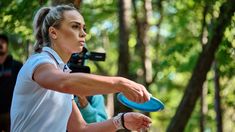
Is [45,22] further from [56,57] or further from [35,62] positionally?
[35,62]

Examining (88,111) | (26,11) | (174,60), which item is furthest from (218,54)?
(88,111)

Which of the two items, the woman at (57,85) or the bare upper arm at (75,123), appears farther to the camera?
the bare upper arm at (75,123)

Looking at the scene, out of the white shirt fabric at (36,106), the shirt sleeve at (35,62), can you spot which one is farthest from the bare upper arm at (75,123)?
the shirt sleeve at (35,62)

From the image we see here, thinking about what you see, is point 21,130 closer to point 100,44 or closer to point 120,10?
point 120,10

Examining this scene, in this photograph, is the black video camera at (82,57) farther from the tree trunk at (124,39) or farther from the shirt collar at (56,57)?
the tree trunk at (124,39)

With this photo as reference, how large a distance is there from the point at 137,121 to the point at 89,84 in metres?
0.94

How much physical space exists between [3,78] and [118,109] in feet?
6.99

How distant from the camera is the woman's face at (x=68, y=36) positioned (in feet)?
12.5

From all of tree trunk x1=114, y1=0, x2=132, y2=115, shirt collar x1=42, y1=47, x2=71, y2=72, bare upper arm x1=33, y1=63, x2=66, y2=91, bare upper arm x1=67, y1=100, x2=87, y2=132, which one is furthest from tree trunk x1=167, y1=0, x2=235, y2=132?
bare upper arm x1=33, y1=63, x2=66, y2=91

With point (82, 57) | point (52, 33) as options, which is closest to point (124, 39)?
point (82, 57)

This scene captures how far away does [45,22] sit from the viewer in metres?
3.94

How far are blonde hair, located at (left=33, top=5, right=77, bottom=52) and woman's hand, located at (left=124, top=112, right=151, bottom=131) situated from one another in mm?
710

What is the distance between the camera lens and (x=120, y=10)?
10.3 meters

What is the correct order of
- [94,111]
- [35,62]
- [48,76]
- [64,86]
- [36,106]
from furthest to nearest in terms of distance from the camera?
[94,111], [36,106], [35,62], [48,76], [64,86]
